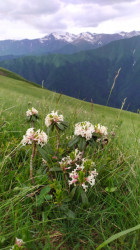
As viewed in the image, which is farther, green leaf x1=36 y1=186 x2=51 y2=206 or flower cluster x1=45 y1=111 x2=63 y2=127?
flower cluster x1=45 y1=111 x2=63 y2=127

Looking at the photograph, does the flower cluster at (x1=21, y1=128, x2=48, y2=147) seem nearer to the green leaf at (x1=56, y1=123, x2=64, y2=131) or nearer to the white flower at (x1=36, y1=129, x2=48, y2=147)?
the white flower at (x1=36, y1=129, x2=48, y2=147)

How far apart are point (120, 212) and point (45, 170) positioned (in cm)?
71

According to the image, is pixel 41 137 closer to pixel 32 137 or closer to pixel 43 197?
pixel 32 137

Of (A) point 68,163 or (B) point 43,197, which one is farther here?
(A) point 68,163

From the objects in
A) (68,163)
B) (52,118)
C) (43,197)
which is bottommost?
(43,197)

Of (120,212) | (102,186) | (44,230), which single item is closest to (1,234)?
(44,230)

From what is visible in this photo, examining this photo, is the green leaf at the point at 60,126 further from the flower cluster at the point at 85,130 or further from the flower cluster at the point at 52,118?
the flower cluster at the point at 85,130

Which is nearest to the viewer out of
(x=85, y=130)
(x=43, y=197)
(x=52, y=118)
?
(x=43, y=197)

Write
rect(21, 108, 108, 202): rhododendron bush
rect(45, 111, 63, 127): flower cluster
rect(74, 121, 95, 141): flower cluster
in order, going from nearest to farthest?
rect(21, 108, 108, 202): rhododendron bush → rect(74, 121, 95, 141): flower cluster → rect(45, 111, 63, 127): flower cluster

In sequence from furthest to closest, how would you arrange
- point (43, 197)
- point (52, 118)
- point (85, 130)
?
1. point (52, 118)
2. point (85, 130)
3. point (43, 197)

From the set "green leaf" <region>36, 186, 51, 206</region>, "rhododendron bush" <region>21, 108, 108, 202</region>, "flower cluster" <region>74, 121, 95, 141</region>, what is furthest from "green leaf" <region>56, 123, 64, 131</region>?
"green leaf" <region>36, 186, 51, 206</region>

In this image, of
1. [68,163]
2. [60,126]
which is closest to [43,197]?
[68,163]

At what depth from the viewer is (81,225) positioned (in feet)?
5.05

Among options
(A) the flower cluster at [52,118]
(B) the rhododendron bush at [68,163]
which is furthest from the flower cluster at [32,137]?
Answer: (A) the flower cluster at [52,118]
